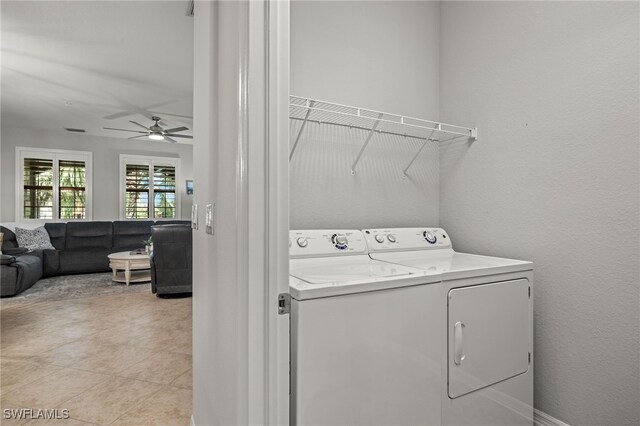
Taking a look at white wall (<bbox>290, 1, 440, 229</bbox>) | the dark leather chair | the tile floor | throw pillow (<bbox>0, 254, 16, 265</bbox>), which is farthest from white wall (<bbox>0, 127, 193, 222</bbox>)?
white wall (<bbox>290, 1, 440, 229</bbox>)

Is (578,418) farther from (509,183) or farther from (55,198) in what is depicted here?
(55,198)

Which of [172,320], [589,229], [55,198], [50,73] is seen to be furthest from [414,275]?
[55,198]

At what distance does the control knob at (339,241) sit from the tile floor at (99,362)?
125cm

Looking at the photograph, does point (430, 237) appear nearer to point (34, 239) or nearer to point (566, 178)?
point (566, 178)

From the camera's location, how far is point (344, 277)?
1197 millimetres

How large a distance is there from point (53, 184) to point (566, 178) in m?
8.11

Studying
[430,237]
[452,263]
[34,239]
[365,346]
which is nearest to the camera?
[365,346]

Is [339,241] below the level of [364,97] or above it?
below

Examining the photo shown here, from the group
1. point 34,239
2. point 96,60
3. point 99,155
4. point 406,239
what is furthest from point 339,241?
point 99,155

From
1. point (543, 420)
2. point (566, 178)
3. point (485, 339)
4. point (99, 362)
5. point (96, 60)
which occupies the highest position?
point (96, 60)

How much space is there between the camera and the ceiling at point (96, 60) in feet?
9.28

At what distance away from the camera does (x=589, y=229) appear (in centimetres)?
153

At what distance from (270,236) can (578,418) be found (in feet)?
5.49

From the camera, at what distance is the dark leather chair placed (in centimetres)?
418
